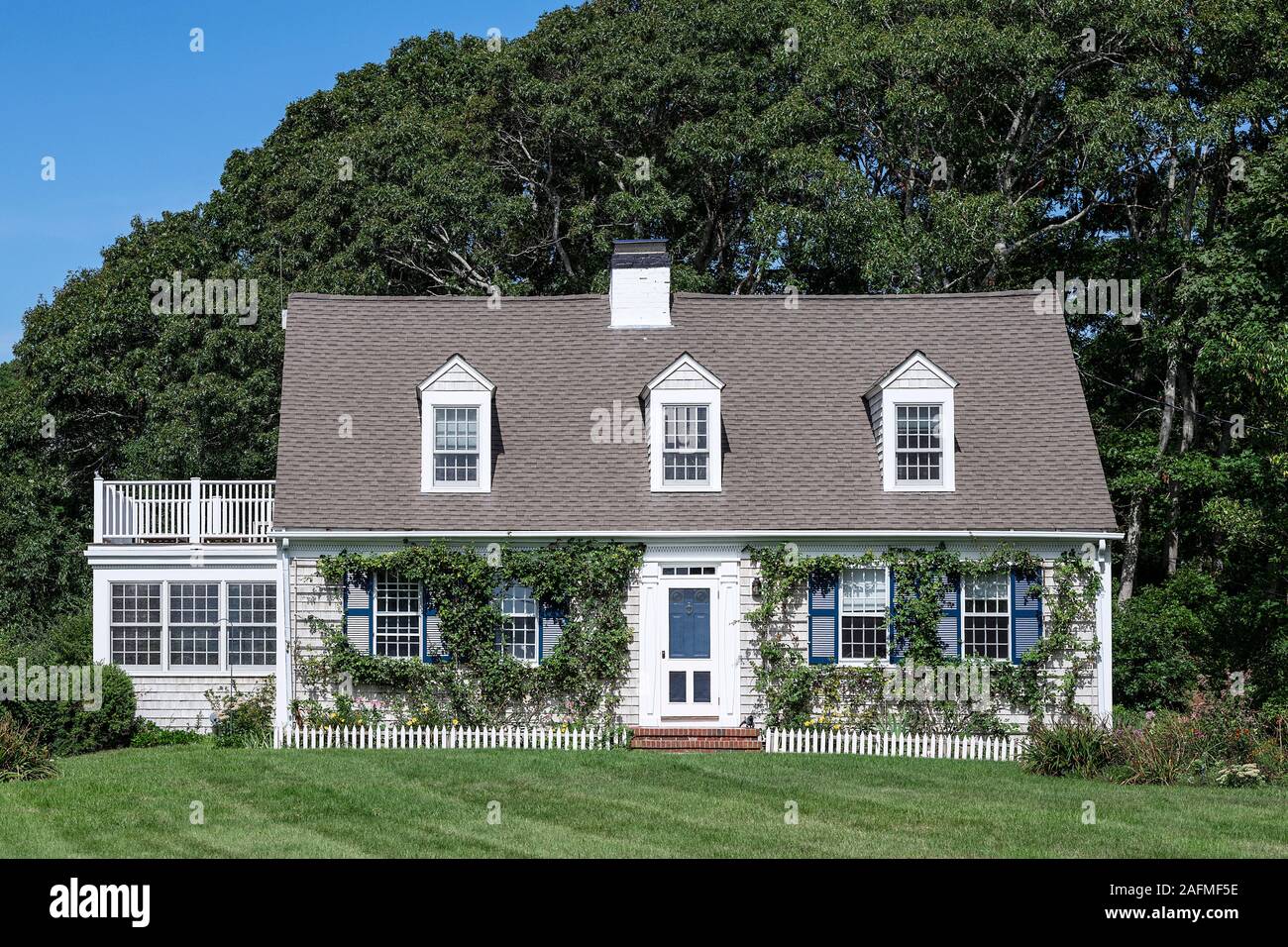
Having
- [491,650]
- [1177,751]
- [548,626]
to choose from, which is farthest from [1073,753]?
[491,650]

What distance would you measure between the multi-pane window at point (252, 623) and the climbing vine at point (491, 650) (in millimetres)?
2971

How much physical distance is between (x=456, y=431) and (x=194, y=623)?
6301mm

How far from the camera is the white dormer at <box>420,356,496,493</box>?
82.1ft

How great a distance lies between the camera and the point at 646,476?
25.3 meters

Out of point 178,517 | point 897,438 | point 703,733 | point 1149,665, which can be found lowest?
point 703,733

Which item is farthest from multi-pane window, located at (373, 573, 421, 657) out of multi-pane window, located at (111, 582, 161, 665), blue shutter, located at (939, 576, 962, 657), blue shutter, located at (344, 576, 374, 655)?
A: blue shutter, located at (939, 576, 962, 657)

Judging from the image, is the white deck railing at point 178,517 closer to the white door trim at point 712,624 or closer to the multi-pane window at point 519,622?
the multi-pane window at point 519,622

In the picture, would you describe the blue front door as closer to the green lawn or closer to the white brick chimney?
the green lawn

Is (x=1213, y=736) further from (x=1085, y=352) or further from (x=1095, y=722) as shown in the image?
(x=1085, y=352)

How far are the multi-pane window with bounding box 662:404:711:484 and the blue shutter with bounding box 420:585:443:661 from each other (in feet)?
15.0

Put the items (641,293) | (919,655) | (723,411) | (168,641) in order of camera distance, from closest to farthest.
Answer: (919,655) → (723,411) → (168,641) → (641,293)

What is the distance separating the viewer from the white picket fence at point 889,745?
22172 mm

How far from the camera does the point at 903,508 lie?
80.6ft

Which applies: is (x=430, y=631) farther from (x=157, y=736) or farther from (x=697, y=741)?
(x=157, y=736)
